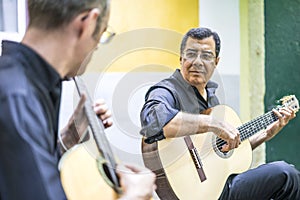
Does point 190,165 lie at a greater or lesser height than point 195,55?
lesser

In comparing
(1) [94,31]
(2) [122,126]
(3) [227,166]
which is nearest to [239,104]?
(3) [227,166]

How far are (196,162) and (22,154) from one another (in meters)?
1.26

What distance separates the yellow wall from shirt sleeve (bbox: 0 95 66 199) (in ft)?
3.27

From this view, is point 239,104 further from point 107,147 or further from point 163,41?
point 107,147

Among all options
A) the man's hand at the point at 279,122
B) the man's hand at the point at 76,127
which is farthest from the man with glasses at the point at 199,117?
the man's hand at the point at 76,127

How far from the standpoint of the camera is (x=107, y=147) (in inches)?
48.8

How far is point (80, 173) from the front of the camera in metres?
1.43

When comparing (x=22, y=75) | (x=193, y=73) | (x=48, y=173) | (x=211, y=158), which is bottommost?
(x=211, y=158)

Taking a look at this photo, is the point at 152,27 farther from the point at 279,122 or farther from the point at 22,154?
the point at 22,154

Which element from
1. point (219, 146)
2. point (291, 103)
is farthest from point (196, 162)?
point (291, 103)

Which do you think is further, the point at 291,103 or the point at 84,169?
the point at 291,103

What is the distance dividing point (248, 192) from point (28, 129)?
1.43 metres

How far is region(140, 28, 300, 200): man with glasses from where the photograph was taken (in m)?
1.93

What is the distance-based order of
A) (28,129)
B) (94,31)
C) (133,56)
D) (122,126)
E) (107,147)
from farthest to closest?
(133,56), (122,126), (107,147), (94,31), (28,129)
